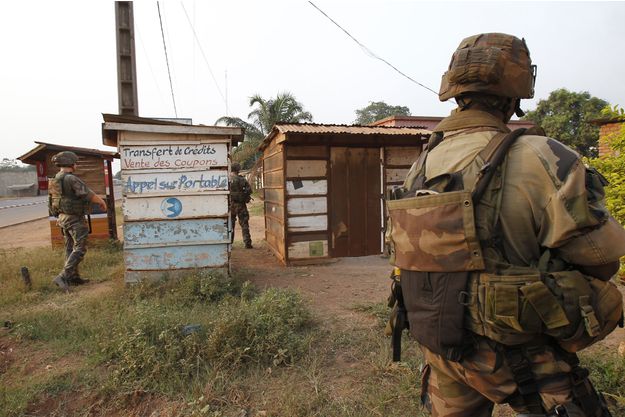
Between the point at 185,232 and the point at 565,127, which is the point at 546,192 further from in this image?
the point at 565,127

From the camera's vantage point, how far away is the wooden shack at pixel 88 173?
8484 millimetres

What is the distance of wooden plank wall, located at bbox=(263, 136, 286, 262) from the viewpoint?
7533 millimetres

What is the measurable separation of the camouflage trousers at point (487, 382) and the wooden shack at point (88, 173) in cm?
843

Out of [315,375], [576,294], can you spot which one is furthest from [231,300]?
[576,294]

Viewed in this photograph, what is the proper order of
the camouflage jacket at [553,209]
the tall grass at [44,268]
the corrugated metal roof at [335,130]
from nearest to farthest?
1. the camouflage jacket at [553,209]
2. the tall grass at [44,268]
3. the corrugated metal roof at [335,130]

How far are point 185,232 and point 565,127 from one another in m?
→ 20.2

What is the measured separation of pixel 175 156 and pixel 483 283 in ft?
16.1

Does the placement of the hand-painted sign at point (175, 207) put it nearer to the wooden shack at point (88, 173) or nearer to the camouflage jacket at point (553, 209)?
the wooden shack at point (88, 173)

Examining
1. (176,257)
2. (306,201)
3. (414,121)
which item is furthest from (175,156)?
(414,121)

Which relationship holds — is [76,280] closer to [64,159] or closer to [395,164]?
[64,159]

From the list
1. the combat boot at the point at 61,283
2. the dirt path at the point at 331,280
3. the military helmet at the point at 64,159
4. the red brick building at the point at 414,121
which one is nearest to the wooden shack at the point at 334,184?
the dirt path at the point at 331,280

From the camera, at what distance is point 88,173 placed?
8906 mm

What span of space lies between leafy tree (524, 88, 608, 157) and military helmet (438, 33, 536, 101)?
1996 cm

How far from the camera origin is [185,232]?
562 cm
